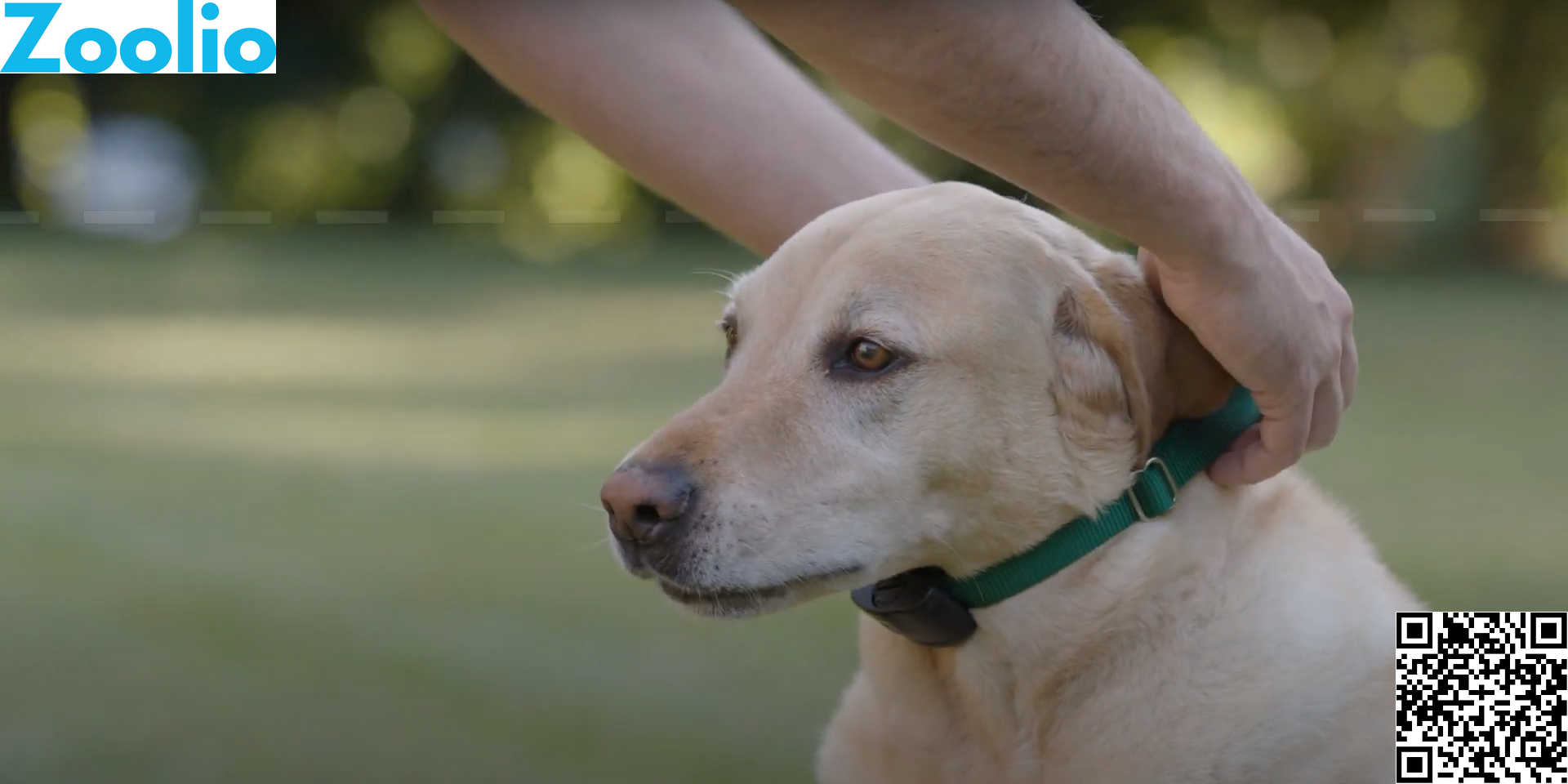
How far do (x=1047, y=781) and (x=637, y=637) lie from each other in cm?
277

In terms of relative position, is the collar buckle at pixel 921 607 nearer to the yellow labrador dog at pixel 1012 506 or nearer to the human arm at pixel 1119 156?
the yellow labrador dog at pixel 1012 506

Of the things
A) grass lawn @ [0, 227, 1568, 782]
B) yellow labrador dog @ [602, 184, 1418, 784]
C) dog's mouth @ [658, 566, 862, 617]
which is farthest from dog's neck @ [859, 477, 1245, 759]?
grass lawn @ [0, 227, 1568, 782]

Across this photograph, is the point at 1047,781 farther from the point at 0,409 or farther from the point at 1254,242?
the point at 0,409

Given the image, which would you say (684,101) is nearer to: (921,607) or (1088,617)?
(921,607)

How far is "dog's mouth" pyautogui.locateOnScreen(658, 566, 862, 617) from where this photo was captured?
6.38ft

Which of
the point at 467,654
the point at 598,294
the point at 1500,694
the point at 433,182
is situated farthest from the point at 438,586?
the point at 433,182

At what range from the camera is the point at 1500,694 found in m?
2.15

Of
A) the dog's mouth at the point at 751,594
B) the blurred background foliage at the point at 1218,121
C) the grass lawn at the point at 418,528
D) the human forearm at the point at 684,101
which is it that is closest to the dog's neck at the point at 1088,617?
the dog's mouth at the point at 751,594

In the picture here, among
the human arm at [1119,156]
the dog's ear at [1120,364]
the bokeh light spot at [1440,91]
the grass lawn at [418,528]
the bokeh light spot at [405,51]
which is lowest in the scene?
the grass lawn at [418,528]

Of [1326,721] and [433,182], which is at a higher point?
[433,182]

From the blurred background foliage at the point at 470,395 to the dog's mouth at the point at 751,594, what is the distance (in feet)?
0.56

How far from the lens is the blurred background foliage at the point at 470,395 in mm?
4148

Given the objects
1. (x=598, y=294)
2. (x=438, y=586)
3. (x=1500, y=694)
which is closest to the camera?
(x=1500, y=694)

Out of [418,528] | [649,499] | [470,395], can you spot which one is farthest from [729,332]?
[470,395]
